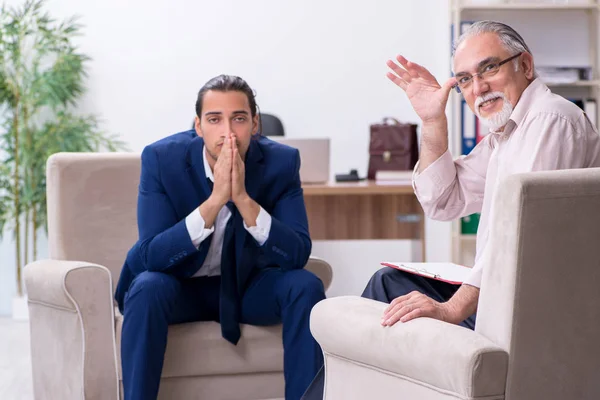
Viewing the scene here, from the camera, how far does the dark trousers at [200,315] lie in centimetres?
225

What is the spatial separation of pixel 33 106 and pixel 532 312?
3.90 m

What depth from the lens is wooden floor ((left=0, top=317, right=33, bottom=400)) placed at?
3.29m

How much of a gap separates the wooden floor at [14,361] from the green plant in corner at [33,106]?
335 millimetres

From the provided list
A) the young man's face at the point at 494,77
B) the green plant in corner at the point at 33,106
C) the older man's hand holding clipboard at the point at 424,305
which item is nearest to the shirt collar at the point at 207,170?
the older man's hand holding clipboard at the point at 424,305

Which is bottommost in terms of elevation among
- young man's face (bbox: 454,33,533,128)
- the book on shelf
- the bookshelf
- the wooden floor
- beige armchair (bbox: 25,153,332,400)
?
the wooden floor

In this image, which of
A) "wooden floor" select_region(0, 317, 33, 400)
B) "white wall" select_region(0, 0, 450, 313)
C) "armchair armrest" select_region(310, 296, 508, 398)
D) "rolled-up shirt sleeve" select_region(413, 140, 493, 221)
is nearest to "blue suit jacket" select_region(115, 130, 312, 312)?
"rolled-up shirt sleeve" select_region(413, 140, 493, 221)

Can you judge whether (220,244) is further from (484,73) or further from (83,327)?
(484,73)

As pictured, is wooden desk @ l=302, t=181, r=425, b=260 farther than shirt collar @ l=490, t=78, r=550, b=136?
Yes

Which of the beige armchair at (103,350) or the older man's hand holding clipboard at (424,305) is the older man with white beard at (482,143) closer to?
the older man's hand holding clipboard at (424,305)

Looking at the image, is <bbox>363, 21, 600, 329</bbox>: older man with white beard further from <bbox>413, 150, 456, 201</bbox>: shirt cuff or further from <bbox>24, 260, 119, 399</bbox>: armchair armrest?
<bbox>24, 260, 119, 399</bbox>: armchair armrest

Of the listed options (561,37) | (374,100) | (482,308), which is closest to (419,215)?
(374,100)

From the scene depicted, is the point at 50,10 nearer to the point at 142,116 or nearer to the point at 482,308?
the point at 142,116

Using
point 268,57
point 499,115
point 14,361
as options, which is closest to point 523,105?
point 499,115

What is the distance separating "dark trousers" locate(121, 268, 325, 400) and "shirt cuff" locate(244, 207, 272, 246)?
0.12m
